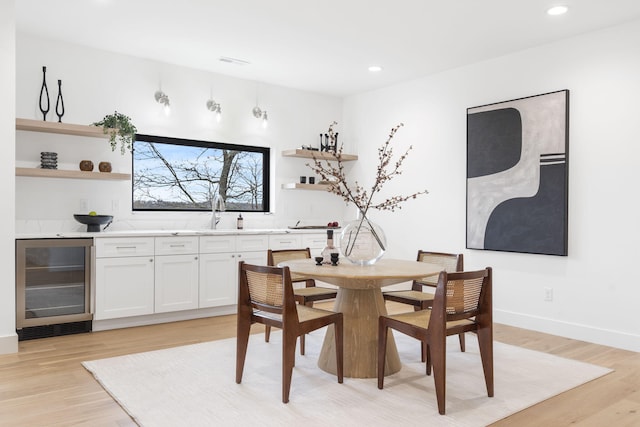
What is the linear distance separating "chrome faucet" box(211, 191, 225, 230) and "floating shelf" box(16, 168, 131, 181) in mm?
1002

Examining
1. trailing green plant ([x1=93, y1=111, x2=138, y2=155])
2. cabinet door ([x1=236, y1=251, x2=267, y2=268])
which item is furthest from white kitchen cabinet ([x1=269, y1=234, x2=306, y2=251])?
trailing green plant ([x1=93, y1=111, x2=138, y2=155])

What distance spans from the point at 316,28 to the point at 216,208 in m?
2.31

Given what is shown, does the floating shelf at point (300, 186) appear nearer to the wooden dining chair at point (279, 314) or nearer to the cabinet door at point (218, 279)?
the cabinet door at point (218, 279)

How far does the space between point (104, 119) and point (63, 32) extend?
79 cm

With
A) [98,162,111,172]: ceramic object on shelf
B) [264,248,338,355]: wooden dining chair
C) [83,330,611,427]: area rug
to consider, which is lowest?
[83,330,611,427]: area rug

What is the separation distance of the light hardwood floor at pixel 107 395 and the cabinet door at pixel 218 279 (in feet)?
1.32

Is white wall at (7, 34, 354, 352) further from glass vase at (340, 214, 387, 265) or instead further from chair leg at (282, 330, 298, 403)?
glass vase at (340, 214, 387, 265)

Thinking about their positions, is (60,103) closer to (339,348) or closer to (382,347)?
(339,348)

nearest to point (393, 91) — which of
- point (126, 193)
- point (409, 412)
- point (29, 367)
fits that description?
point (126, 193)

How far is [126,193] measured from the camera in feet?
16.2

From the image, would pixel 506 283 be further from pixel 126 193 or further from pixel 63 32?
pixel 63 32

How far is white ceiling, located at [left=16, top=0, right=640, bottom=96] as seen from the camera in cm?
373

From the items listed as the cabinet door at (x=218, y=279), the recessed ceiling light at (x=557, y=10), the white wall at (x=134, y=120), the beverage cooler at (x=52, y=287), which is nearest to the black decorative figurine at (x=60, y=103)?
the white wall at (x=134, y=120)

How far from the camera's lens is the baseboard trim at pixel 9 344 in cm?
359
